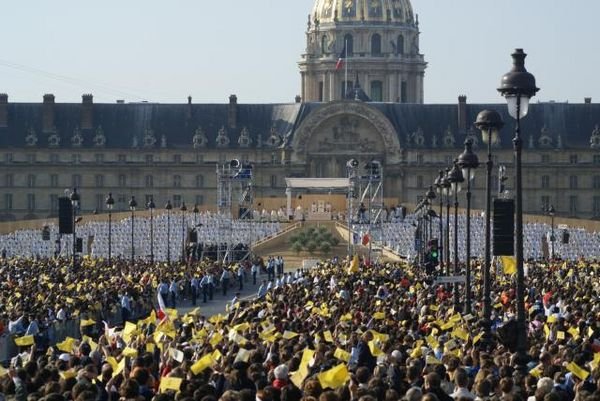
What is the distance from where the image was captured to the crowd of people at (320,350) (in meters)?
17.6

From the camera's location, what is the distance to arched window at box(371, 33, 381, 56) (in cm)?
18388

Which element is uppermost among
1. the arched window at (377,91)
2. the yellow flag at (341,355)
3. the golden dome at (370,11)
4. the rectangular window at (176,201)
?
the golden dome at (370,11)

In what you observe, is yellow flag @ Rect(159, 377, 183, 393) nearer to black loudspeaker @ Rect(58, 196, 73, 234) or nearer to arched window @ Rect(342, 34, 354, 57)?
black loudspeaker @ Rect(58, 196, 73, 234)

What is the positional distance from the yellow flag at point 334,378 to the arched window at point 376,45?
16597cm

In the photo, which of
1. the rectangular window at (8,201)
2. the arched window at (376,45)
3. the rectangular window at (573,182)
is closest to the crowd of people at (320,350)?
the rectangular window at (573,182)

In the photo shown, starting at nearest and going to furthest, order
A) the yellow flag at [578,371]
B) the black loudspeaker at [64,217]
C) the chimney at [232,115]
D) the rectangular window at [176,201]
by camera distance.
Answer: the yellow flag at [578,371], the black loudspeaker at [64,217], the rectangular window at [176,201], the chimney at [232,115]

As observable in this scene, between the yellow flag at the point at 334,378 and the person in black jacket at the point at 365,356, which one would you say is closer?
the yellow flag at the point at 334,378

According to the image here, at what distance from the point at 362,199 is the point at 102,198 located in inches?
1243

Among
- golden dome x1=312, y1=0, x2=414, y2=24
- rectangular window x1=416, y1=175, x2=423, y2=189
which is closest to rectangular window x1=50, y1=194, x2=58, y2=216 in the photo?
rectangular window x1=416, y1=175, x2=423, y2=189

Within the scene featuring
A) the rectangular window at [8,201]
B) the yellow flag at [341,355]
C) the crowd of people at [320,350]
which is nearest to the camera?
the crowd of people at [320,350]

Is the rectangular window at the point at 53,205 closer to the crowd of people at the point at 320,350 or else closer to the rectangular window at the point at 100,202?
the rectangular window at the point at 100,202

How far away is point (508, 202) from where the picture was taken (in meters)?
26.2

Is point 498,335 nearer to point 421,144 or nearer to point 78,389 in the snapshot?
point 78,389

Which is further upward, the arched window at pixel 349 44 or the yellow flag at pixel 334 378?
the arched window at pixel 349 44
